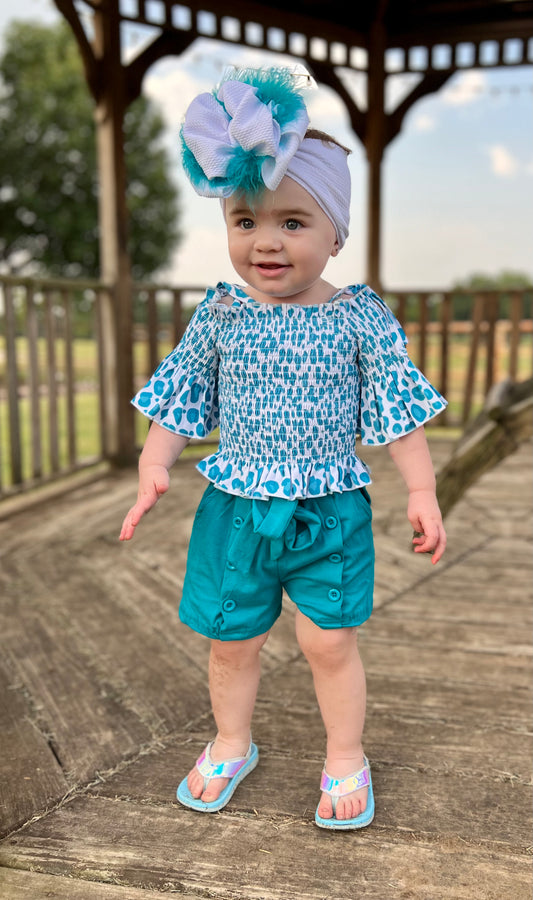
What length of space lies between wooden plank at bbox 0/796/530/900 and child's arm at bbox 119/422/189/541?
500 millimetres

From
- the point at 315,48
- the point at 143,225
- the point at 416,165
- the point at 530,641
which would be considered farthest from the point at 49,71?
the point at 530,641

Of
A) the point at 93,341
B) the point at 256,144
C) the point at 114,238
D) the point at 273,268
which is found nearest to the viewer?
the point at 256,144

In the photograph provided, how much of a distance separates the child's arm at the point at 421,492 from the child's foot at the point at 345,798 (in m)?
0.40

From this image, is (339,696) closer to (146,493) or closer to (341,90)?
(146,493)

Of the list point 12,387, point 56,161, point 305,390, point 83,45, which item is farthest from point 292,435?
point 56,161

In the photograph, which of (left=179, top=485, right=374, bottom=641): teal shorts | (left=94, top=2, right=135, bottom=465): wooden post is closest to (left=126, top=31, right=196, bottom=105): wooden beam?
(left=94, top=2, right=135, bottom=465): wooden post

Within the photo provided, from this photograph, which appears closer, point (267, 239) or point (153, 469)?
point (267, 239)

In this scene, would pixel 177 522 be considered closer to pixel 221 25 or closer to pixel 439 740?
pixel 439 740

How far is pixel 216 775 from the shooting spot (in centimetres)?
140

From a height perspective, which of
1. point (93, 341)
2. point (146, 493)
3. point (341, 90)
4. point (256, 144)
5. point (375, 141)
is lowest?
point (146, 493)

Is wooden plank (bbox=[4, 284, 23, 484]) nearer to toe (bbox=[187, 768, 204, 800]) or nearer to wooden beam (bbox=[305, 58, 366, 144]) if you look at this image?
toe (bbox=[187, 768, 204, 800])

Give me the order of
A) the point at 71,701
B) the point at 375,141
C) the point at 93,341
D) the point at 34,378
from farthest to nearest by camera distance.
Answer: the point at 375,141, the point at 93,341, the point at 34,378, the point at 71,701

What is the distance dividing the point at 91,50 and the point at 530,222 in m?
27.4

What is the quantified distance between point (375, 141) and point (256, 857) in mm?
5260
